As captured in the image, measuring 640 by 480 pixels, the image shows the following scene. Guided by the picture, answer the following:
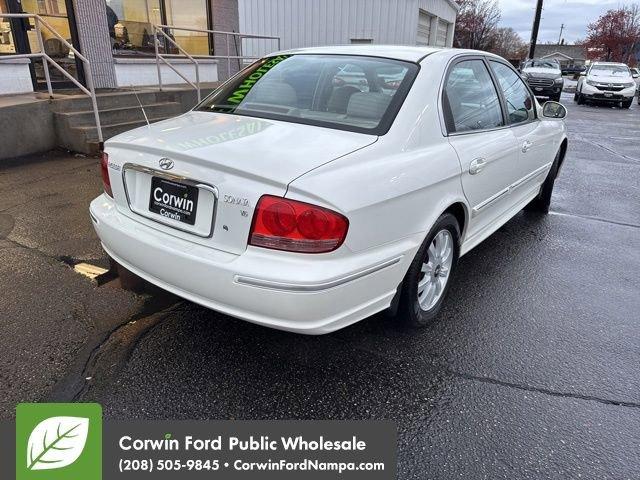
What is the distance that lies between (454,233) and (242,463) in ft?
6.11

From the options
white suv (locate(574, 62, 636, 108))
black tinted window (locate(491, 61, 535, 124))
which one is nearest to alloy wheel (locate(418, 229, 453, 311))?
black tinted window (locate(491, 61, 535, 124))

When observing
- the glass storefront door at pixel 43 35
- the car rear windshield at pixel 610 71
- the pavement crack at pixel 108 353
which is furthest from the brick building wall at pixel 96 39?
the car rear windshield at pixel 610 71

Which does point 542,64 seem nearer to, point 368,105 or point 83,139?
point 83,139

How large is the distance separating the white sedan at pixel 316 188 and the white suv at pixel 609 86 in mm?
19320

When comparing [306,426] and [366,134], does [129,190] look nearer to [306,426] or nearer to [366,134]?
[366,134]

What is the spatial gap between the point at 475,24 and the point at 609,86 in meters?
36.5

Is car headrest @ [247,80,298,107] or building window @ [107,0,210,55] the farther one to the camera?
building window @ [107,0,210,55]

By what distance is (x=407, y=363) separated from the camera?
8.99 ft

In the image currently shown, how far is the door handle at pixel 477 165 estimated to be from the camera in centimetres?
307

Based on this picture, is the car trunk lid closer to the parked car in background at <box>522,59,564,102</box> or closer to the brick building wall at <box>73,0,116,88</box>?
the brick building wall at <box>73,0,116,88</box>

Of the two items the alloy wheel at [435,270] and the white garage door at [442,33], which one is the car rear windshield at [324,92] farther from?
the white garage door at [442,33]

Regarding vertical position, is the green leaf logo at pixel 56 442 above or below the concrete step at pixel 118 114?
below

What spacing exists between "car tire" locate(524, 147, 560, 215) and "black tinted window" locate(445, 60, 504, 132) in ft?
6.31

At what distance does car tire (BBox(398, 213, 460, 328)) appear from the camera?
8.98 feet
